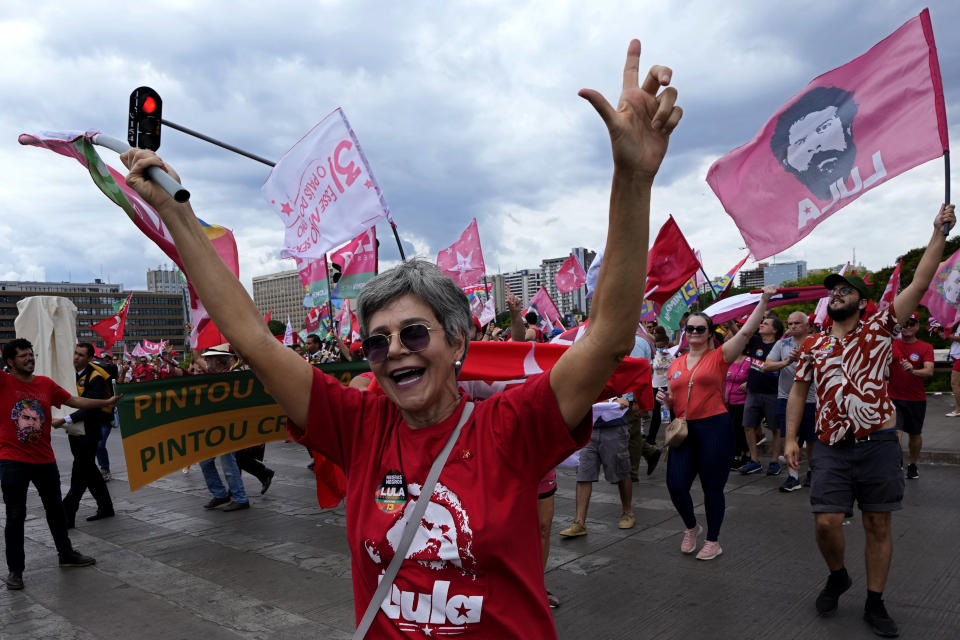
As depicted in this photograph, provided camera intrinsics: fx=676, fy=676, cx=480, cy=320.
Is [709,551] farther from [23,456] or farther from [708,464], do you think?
[23,456]

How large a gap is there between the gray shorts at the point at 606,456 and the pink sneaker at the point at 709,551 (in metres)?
0.99

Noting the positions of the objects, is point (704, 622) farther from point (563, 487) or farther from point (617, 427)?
point (563, 487)

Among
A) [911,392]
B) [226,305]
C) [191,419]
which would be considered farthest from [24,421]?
[911,392]

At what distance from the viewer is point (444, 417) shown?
1.78 metres

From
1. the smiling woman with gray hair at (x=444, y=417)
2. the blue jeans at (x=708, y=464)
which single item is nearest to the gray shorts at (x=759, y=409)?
the blue jeans at (x=708, y=464)

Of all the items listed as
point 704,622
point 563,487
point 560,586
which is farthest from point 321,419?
point 563,487

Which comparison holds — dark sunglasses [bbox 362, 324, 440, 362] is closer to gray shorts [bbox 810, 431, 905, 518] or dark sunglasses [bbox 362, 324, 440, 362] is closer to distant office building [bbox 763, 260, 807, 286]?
gray shorts [bbox 810, 431, 905, 518]

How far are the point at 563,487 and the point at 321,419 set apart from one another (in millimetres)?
7142

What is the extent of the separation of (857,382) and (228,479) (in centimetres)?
687

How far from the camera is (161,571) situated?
581 centimetres

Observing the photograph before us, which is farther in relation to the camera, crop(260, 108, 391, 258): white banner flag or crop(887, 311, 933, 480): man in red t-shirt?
crop(887, 311, 933, 480): man in red t-shirt

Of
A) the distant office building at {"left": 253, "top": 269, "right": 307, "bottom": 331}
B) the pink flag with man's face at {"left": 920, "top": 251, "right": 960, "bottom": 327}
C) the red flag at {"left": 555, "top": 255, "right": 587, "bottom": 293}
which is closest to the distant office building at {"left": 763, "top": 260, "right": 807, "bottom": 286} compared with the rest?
the red flag at {"left": 555, "top": 255, "right": 587, "bottom": 293}

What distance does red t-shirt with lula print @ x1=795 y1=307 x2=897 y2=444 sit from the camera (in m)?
4.04

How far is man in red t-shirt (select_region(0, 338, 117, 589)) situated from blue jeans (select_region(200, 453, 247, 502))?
200 centimetres
